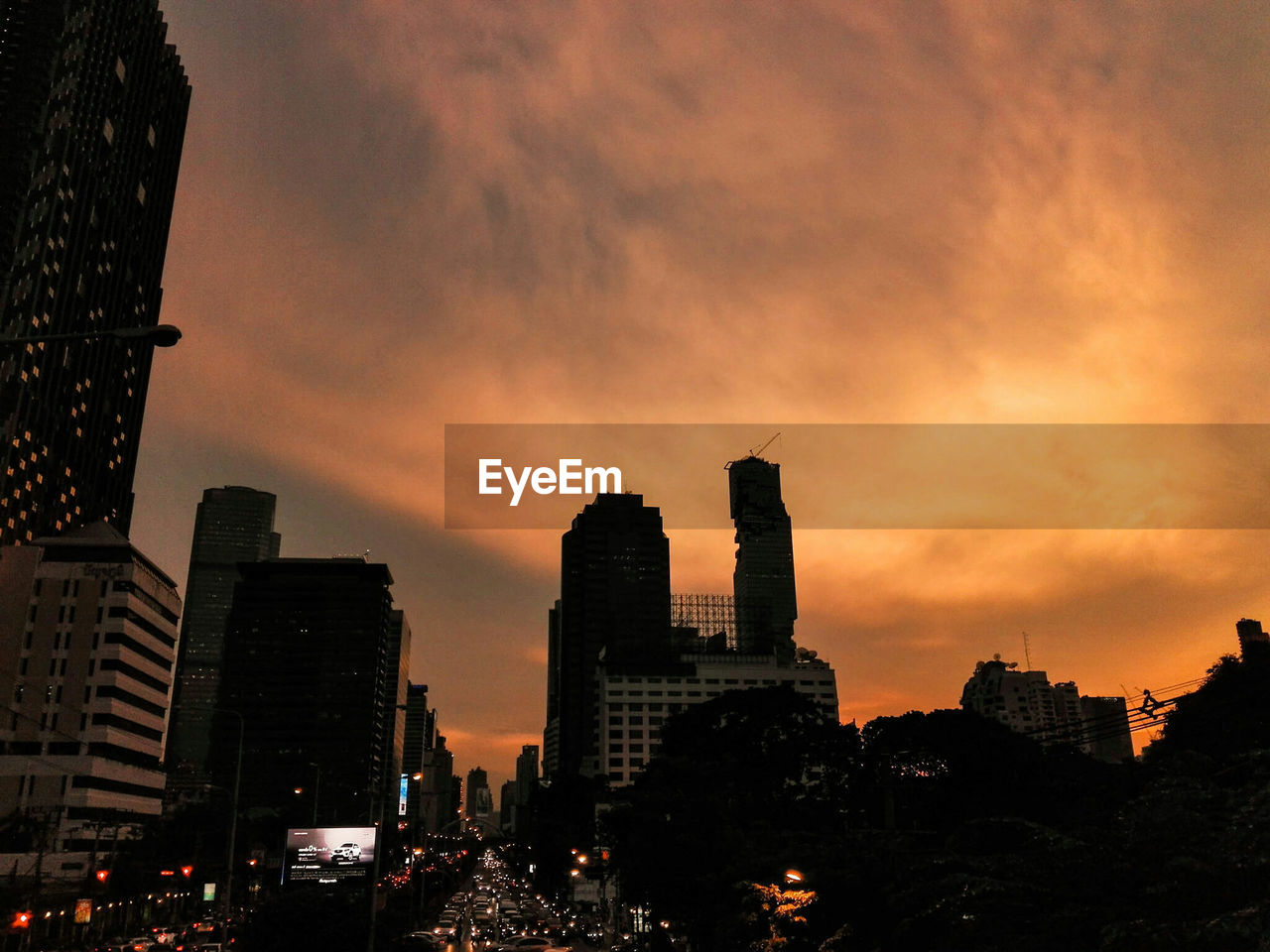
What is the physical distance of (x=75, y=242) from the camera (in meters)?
147

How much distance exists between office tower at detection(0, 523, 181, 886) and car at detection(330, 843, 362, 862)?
59.1 metres

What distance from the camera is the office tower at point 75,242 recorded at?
5349 inches

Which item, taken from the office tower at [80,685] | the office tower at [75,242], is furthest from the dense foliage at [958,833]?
the office tower at [75,242]

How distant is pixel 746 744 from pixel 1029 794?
2427 centimetres

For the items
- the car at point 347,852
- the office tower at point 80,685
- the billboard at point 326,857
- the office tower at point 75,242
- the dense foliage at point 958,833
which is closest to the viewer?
the dense foliage at point 958,833

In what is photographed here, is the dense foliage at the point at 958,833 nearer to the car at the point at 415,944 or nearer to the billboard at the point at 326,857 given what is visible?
the car at the point at 415,944

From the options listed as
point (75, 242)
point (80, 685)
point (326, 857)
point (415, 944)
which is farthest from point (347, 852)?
point (75, 242)

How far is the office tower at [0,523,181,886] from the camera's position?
9812cm

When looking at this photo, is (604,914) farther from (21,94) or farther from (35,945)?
(21,94)

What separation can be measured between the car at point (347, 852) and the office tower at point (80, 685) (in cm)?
5908

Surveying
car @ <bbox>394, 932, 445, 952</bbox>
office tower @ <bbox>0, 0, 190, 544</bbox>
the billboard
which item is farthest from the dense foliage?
office tower @ <bbox>0, 0, 190, 544</bbox>

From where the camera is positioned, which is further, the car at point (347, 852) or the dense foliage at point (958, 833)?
the car at point (347, 852)

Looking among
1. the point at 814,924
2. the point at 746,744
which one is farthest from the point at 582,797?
the point at 814,924

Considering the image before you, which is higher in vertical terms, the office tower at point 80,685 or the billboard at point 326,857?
the office tower at point 80,685
